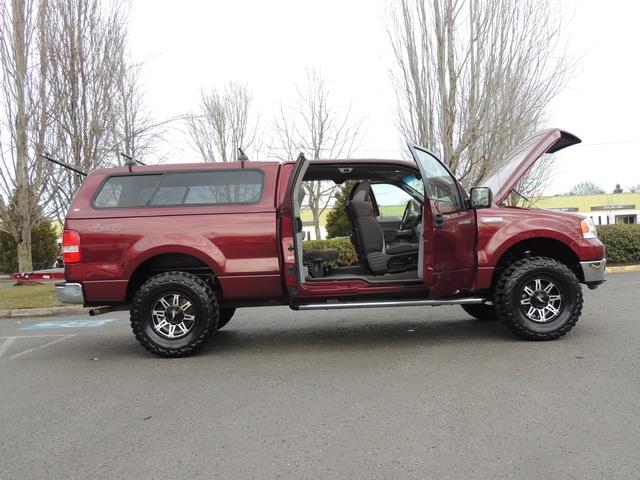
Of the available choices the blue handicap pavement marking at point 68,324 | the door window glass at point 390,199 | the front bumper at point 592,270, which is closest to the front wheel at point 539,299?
the front bumper at point 592,270

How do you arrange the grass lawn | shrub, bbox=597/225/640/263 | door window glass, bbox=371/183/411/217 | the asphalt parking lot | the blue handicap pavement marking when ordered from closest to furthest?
the asphalt parking lot → door window glass, bbox=371/183/411/217 → the blue handicap pavement marking → the grass lawn → shrub, bbox=597/225/640/263

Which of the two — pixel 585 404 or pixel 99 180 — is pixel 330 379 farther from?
pixel 99 180

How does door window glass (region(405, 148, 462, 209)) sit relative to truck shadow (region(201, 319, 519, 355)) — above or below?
above

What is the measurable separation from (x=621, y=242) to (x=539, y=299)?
1030 cm

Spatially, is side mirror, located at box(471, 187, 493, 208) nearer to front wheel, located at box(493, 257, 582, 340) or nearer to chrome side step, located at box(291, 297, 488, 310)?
front wheel, located at box(493, 257, 582, 340)

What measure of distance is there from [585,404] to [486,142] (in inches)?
386

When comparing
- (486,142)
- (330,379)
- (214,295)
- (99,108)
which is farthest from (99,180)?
(486,142)

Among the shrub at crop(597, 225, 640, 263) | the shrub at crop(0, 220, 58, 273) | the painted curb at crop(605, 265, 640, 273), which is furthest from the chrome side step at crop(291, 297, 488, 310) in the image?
the shrub at crop(0, 220, 58, 273)

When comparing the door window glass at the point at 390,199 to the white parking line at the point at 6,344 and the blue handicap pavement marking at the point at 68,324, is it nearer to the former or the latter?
the blue handicap pavement marking at the point at 68,324

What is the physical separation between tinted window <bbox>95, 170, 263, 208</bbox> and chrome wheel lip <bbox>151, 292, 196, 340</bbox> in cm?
102

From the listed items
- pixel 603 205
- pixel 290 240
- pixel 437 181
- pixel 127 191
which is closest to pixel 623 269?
pixel 437 181

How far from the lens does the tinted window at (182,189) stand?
5.19 m

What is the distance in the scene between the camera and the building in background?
165ft

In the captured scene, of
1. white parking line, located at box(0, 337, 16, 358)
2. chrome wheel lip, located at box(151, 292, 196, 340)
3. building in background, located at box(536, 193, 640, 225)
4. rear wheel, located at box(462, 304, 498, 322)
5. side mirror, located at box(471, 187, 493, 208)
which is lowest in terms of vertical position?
white parking line, located at box(0, 337, 16, 358)
